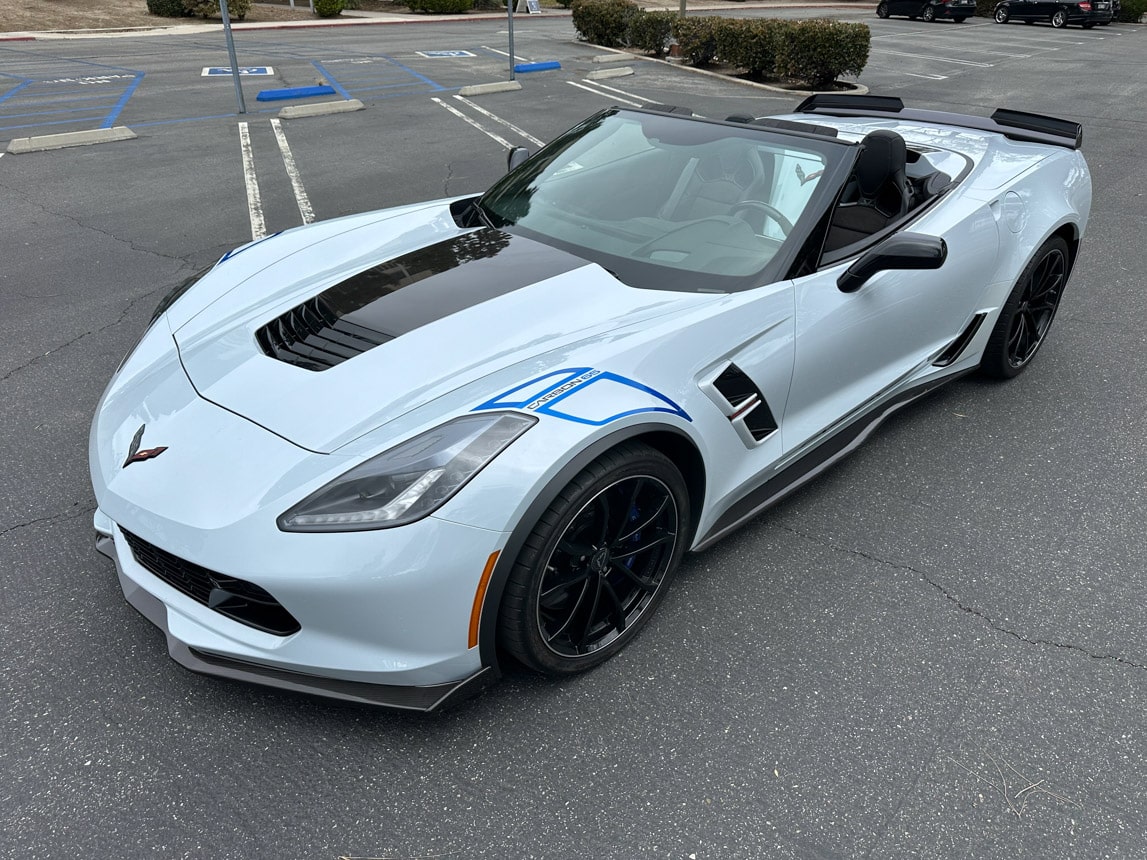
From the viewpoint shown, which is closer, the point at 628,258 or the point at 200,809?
the point at 200,809

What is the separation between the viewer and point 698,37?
1606cm

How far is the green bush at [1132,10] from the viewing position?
29594 mm

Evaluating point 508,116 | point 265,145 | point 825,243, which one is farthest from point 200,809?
point 508,116

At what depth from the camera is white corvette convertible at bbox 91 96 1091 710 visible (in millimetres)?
1957

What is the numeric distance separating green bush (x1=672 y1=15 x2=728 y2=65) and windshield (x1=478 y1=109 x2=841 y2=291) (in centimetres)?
1400

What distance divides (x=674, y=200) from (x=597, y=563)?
57.9 inches

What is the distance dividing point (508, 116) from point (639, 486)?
32.3 ft

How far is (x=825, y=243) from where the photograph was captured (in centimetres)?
288

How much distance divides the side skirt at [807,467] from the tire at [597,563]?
22cm

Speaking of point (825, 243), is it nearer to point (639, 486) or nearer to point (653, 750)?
point (639, 486)

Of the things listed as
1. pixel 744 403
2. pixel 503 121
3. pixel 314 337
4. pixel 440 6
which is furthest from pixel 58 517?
pixel 440 6

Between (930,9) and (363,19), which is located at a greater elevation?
(930,9)

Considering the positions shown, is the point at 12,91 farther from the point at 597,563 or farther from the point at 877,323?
the point at 597,563

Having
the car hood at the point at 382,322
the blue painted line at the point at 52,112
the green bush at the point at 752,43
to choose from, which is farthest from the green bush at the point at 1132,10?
the car hood at the point at 382,322
